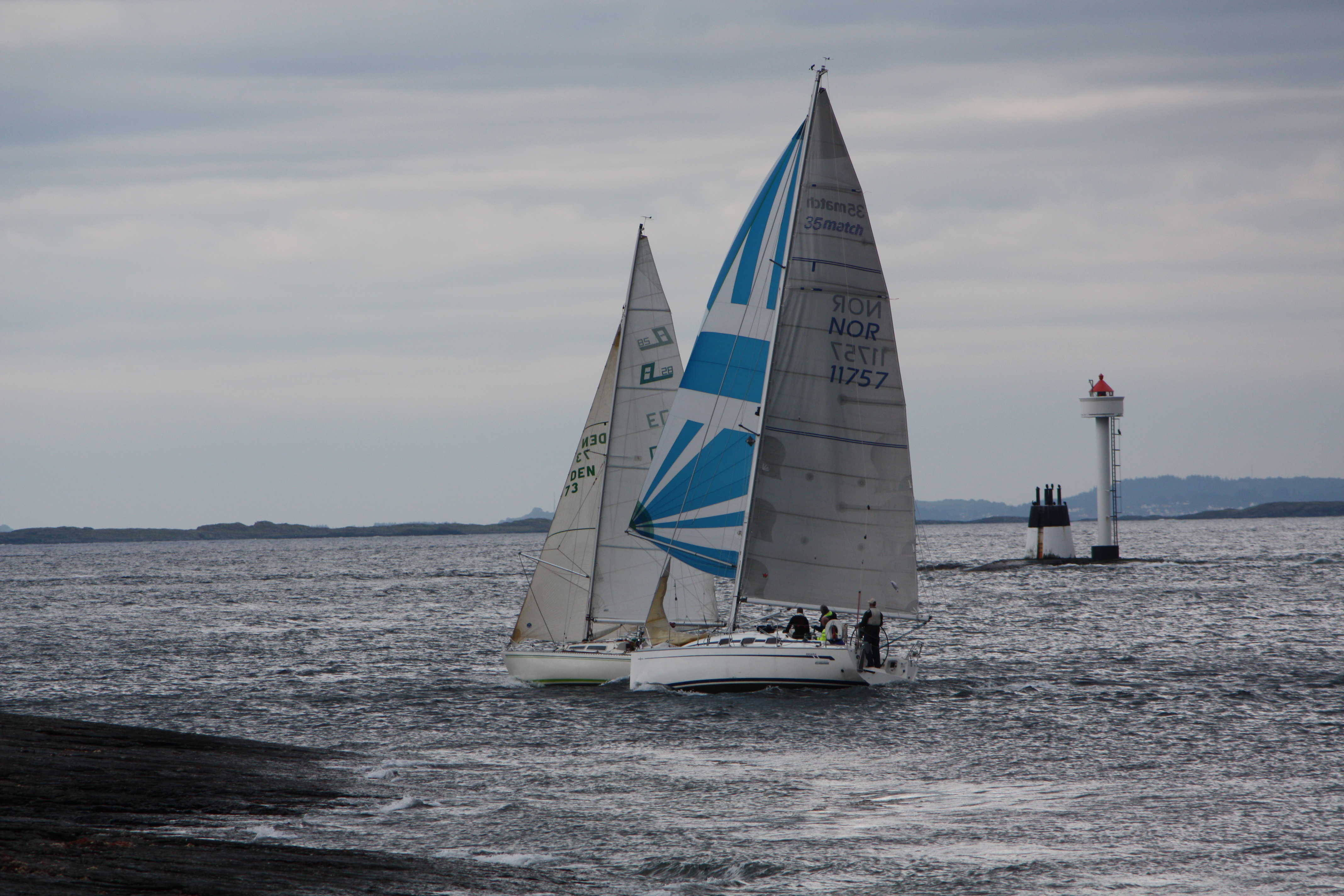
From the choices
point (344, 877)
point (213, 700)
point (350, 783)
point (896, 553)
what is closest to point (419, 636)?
point (213, 700)

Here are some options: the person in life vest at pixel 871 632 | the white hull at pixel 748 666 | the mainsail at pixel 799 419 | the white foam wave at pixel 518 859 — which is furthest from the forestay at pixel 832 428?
the white foam wave at pixel 518 859

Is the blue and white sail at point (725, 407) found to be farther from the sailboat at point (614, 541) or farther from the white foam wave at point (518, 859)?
the white foam wave at point (518, 859)

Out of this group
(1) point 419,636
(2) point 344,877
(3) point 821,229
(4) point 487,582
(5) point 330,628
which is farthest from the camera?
(4) point 487,582

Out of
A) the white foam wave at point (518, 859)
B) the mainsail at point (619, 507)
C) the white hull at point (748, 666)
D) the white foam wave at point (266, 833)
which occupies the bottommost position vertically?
the white foam wave at point (518, 859)

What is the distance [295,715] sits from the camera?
3091 cm

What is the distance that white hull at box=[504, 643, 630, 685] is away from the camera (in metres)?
32.0

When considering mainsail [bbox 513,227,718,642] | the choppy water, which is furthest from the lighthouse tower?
mainsail [bbox 513,227,718,642]

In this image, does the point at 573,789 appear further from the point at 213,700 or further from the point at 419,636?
the point at 419,636

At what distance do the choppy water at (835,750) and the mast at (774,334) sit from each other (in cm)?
297

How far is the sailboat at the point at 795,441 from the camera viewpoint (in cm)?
2883

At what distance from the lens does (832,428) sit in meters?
29.3

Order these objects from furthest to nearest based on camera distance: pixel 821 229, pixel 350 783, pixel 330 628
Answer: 1. pixel 330 628
2. pixel 821 229
3. pixel 350 783

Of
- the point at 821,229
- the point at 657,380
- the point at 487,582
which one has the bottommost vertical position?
the point at 487,582

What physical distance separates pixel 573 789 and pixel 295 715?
41.1ft
